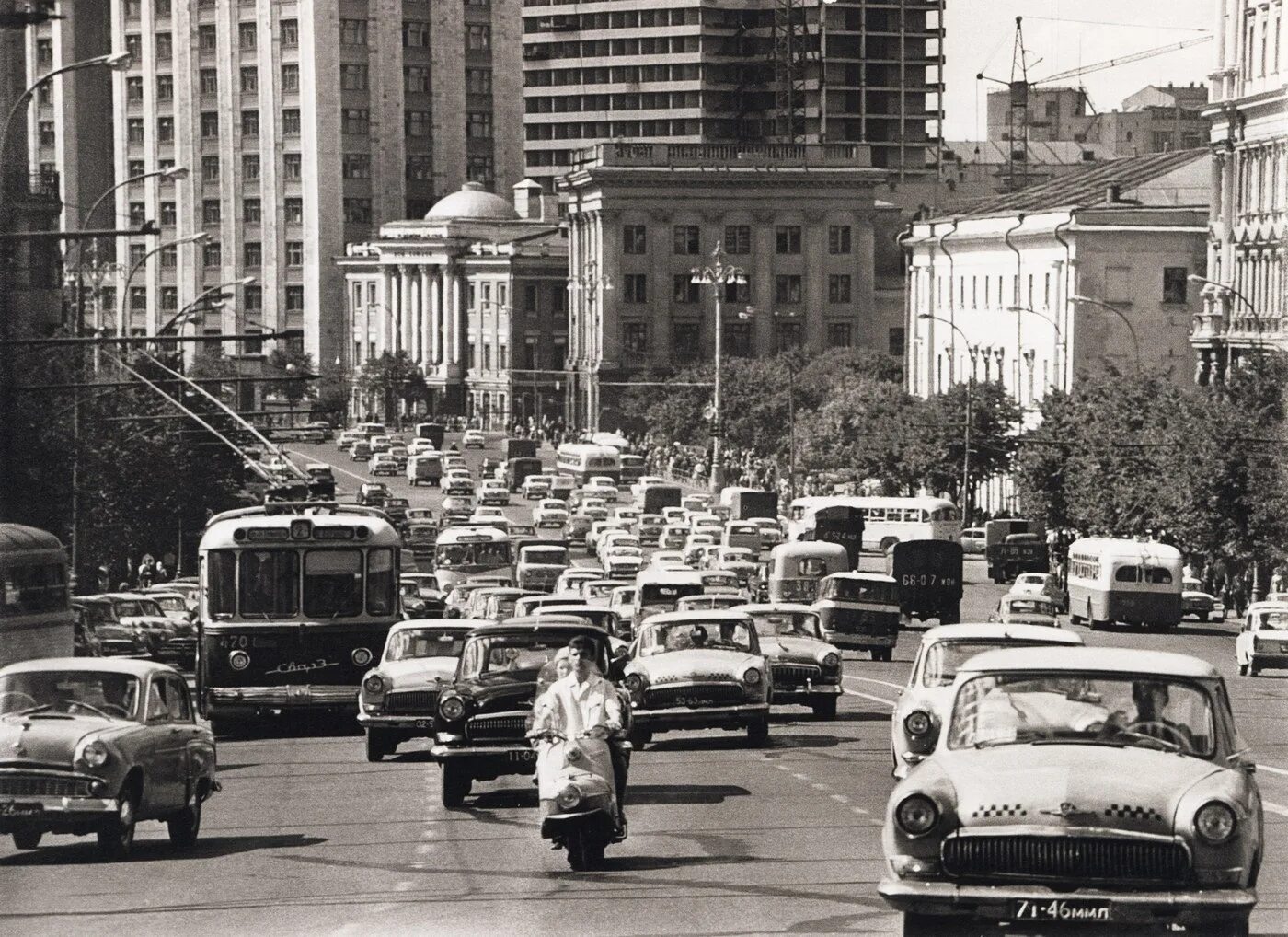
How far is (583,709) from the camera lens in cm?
1961

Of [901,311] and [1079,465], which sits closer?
[1079,465]

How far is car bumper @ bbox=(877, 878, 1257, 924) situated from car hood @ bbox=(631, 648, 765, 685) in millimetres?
16123

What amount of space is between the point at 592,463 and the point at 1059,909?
12662 cm

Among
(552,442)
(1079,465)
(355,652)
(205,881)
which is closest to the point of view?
(205,881)

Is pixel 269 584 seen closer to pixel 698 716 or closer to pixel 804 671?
pixel 804 671

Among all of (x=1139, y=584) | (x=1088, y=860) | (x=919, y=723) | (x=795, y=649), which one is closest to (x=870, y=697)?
(x=795, y=649)

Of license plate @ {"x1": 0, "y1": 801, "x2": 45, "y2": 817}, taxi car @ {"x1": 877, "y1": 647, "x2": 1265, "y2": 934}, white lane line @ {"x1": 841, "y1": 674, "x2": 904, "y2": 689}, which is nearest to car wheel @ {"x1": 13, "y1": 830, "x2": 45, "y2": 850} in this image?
license plate @ {"x1": 0, "y1": 801, "x2": 45, "y2": 817}

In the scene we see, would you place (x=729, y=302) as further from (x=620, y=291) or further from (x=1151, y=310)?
(x=1151, y=310)

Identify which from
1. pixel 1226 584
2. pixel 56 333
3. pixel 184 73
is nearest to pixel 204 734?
pixel 56 333

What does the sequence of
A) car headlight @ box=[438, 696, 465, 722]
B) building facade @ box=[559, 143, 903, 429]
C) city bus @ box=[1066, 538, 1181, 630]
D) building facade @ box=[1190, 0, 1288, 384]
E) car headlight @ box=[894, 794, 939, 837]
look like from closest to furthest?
car headlight @ box=[894, 794, 939, 837]
car headlight @ box=[438, 696, 465, 722]
city bus @ box=[1066, 538, 1181, 630]
building facade @ box=[1190, 0, 1288, 384]
building facade @ box=[559, 143, 903, 429]

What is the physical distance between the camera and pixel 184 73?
395 feet

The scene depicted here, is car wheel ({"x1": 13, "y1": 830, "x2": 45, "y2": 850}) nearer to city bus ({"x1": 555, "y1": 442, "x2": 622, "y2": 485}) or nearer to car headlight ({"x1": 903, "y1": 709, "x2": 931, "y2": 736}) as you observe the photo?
car headlight ({"x1": 903, "y1": 709, "x2": 931, "y2": 736})

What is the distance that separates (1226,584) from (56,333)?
40.2m

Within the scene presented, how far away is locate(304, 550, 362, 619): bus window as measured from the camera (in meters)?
35.2
